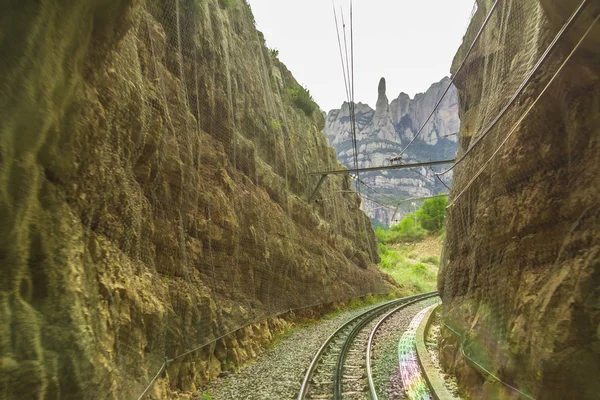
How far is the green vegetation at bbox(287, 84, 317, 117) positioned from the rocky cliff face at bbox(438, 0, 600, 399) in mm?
16305

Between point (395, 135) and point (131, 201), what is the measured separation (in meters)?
179

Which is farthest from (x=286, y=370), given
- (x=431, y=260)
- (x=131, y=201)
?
(x=431, y=260)

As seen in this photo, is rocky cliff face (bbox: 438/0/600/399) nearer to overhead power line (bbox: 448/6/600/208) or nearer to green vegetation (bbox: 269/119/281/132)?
overhead power line (bbox: 448/6/600/208)

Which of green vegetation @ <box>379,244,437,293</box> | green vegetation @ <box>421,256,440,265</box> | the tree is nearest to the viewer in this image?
green vegetation @ <box>379,244,437,293</box>

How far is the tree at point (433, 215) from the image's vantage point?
187ft

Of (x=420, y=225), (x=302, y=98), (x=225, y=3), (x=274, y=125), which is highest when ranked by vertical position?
(x=302, y=98)

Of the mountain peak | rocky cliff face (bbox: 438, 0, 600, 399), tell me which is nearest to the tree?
rocky cliff face (bbox: 438, 0, 600, 399)

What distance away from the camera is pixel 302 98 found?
77.3 feet

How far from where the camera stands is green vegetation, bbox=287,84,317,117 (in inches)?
893

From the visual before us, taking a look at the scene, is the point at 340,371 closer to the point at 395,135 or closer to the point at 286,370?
the point at 286,370

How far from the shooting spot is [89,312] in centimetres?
419

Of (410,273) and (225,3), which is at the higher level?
(225,3)

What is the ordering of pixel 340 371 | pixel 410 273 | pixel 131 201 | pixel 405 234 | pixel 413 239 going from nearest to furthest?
pixel 131 201 → pixel 340 371 → pixel 410 273 → pixel 413 239 → pixel 405 234

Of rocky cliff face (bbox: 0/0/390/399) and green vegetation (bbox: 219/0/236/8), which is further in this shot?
green vegetation (bbox: 219/0/236/8)
